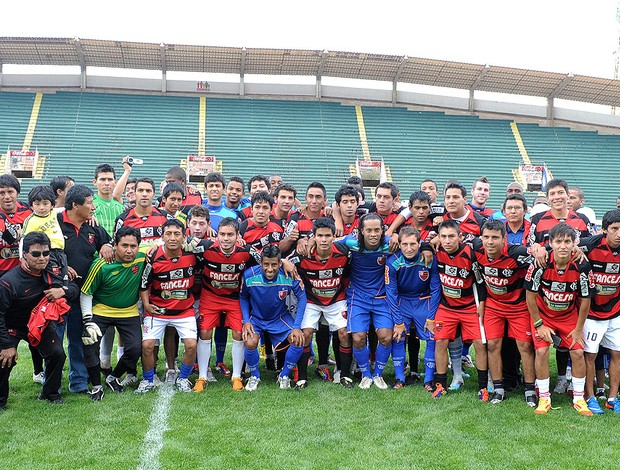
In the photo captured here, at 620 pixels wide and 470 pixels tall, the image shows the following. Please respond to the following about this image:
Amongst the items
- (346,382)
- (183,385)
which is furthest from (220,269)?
(346,382)

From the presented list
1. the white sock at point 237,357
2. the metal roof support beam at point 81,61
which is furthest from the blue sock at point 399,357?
the metal roof support beam at point 81,61

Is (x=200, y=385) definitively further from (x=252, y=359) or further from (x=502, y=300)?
(x=502, y=300)

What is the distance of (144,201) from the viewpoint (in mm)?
5883

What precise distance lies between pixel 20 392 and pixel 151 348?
1.28 meters

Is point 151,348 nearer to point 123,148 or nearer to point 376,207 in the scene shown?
point 376,207

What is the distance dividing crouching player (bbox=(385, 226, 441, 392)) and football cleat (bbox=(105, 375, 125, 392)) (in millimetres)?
2656

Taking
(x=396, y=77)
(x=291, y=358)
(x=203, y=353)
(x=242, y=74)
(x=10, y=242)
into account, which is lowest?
(x=291, y=358)

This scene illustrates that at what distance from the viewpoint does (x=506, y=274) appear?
5211 mm

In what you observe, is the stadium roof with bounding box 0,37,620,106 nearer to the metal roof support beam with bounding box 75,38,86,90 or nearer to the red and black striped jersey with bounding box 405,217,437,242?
the metal roof support beam with bounding box 75,38,86,90

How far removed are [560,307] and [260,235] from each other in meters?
2.99

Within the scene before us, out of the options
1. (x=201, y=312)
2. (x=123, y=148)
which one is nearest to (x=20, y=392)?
(x=201, y=312)

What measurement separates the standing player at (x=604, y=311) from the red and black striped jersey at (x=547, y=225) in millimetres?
450

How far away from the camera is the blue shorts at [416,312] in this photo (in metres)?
5.73

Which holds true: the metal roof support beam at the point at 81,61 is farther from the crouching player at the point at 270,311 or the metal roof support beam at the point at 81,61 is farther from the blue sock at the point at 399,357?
the blue sock at the point at 399,357
